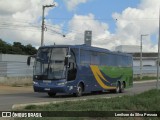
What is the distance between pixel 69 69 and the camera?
85.0 feet

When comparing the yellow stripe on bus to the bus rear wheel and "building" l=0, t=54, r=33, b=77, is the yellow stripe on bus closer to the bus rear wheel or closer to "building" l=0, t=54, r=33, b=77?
the bus rear wheel

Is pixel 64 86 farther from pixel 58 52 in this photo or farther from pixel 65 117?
pixel 65 117

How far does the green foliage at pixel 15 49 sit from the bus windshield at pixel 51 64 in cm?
9074

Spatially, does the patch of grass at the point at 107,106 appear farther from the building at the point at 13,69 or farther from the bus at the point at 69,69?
the building at the point at 13,69

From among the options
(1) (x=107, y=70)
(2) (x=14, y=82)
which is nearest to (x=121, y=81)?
(1) (x=107, y=70)

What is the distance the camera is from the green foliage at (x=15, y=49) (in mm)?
116500

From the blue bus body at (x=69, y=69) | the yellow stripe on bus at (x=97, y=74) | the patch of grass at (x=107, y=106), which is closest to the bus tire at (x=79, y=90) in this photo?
the blue bus body at (x=69, y=69)

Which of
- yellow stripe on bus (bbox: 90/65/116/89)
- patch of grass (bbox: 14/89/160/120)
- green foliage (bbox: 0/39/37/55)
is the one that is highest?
green foliage (bbox: 0/39/37/55)

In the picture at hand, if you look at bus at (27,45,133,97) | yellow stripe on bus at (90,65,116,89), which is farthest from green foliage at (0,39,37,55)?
bus at (27,45,133,97)

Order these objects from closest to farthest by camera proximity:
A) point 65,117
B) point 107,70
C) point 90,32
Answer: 1. point 65,117
2. point 107,70
3. point 90,32

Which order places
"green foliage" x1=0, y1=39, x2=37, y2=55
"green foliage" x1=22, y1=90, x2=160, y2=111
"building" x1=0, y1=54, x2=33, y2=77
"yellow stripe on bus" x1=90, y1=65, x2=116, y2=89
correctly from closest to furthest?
"green foliage" x1=22, y1=90, x2=160, y2=111 < "yellow stripe on bus" x1=90, y1=65, x2=116, y2=89 < "building" x1=0, y1=54, x2=33, y2=77 < "green foliage" x1=0, y1=39, x2=37, y2=55

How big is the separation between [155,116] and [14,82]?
28.9 meters

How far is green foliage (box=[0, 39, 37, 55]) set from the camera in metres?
116

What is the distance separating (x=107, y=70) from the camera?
31.0 meters
